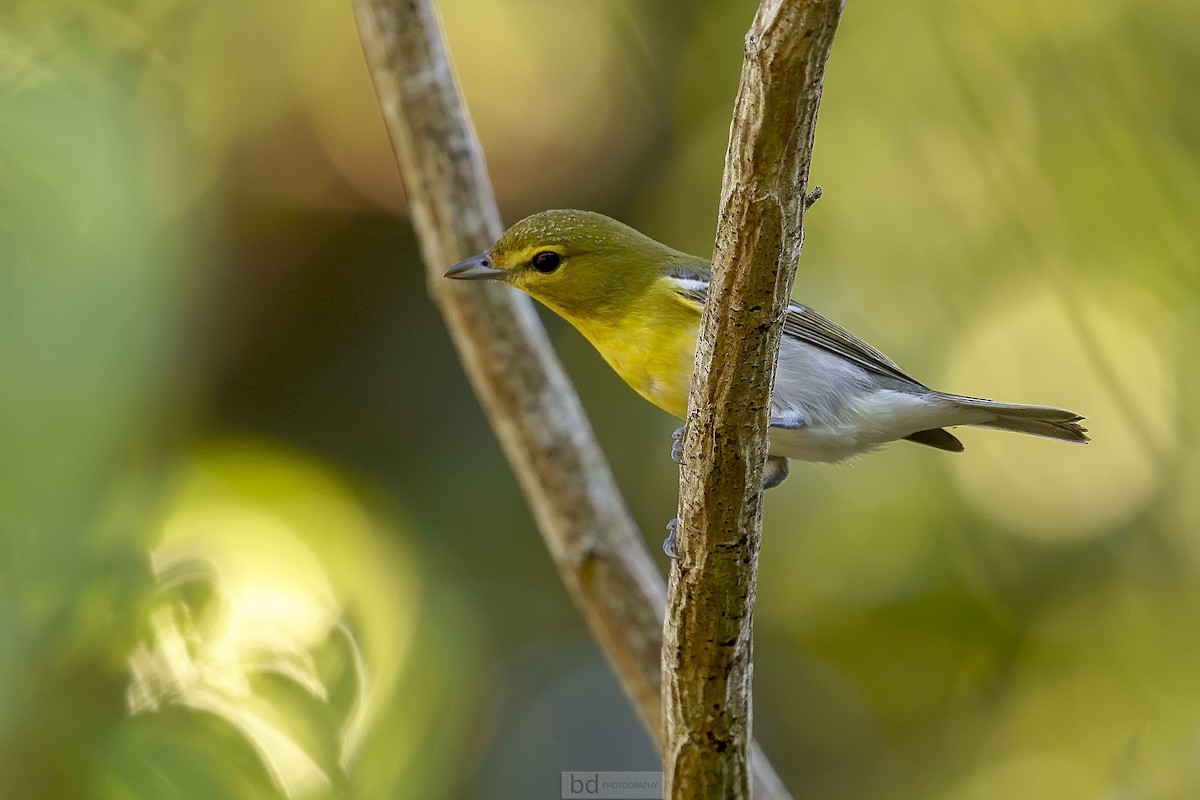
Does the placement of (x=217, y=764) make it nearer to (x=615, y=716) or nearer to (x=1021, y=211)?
(x=615, y=716)

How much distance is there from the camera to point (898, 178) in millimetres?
3305

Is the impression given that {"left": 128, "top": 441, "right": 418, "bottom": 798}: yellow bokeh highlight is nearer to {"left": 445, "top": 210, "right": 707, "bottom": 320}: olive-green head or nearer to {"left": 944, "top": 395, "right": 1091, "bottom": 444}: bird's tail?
{"left": 445, "top": 210, "right": 707, "bottom": 320}: olive-green head

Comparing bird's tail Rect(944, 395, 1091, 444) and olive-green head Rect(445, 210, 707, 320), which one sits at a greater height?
olive-green head Rect(445, 210, 707, 320)

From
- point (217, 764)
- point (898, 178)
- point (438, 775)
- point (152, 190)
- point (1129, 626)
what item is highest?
point (898, 178)

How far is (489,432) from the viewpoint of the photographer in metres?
3.55

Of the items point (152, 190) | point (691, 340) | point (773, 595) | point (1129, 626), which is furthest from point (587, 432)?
point (1129, 626)

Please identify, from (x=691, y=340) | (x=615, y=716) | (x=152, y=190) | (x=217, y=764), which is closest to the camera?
(x=217, y=764)

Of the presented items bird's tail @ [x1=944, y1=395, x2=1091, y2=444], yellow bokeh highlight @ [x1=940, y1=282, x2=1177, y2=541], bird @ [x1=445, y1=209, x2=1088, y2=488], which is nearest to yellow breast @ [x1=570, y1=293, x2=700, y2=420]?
bird @ [x1=445, y1=209, x2=1088, y2=488]

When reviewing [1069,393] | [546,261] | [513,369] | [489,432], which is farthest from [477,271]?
[1069,393]

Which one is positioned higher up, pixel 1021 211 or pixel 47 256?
pixel 1021 211

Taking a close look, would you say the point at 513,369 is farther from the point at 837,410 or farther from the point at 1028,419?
the point at 1028,419

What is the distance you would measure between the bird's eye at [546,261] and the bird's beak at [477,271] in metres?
0.07

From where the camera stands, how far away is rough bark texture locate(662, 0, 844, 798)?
3.34 ft

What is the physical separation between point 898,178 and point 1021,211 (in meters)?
0.61
